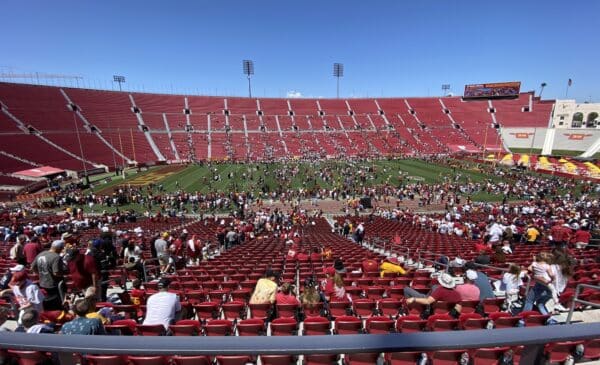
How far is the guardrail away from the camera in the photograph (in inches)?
50.4

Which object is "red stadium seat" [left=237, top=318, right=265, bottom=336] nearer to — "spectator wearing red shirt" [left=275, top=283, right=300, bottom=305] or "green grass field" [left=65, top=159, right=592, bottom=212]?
"spectator wearing red shirt" [left=275, top=283, right=300, bottom=305]

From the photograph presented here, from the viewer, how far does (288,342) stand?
1329mm

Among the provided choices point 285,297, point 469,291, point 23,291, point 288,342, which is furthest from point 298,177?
point 288,342

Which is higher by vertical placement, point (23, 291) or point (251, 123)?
point (251, 123)

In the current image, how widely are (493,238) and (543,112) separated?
86.3m

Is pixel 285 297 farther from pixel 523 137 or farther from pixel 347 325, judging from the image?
pixel 523 137

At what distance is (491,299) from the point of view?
18.3 ft

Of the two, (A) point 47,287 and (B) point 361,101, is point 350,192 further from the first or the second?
(B) point 361,101

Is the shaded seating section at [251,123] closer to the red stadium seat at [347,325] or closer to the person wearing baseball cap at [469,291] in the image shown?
the red stadium seat at [347,325]

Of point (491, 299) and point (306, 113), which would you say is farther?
point (306, 113)

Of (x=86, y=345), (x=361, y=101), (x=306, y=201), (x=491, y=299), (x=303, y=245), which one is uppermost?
(x=361, y=101)

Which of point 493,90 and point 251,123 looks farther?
point 493,90

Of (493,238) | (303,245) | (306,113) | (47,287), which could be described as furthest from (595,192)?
(306,113)

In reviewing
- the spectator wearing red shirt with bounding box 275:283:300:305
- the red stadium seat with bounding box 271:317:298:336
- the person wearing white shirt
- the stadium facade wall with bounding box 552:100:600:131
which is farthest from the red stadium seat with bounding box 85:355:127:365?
the stadium facade wall with bounding box 552:100:600:131
